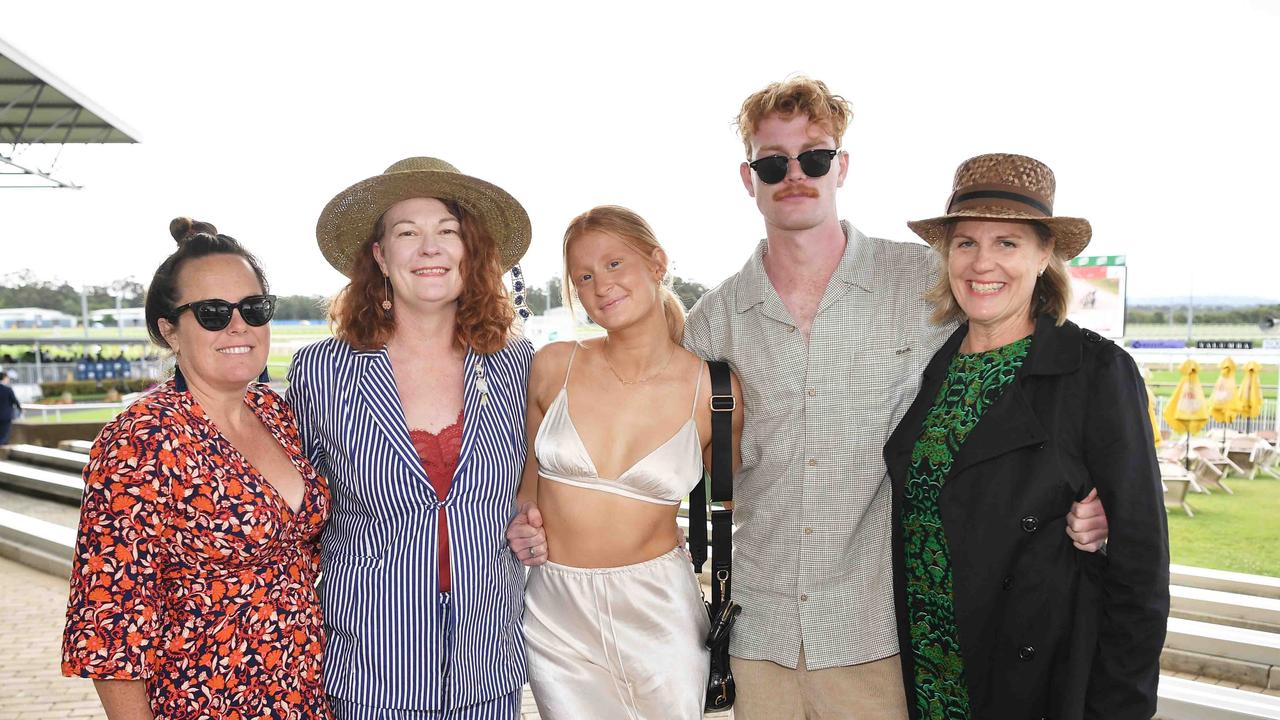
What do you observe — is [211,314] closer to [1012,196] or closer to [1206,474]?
[1012,196]

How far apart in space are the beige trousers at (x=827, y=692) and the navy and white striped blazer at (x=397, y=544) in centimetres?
73

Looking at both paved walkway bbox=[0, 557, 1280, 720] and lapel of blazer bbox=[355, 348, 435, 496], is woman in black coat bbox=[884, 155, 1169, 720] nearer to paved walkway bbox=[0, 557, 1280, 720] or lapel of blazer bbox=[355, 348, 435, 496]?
lapel of blazer bbox=[355, 348, 435, 496]

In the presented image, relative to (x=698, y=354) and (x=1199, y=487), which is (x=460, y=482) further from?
(x=1199, y=487)

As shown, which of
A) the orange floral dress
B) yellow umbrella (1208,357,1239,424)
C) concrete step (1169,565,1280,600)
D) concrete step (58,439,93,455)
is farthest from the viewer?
concrete step (58,439,93,455)

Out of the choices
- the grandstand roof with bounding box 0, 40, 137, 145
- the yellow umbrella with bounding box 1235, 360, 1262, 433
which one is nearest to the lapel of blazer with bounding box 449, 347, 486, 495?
the grandstand roof with bounding box 0, 40, 137, 145

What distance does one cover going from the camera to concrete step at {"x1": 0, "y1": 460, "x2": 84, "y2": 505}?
10188 mm

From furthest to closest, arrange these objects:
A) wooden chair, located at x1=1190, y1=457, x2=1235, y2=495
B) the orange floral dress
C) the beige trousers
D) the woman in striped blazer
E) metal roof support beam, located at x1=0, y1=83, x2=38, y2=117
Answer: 1. wooden chair, located at x1=1190, y1=457, x2=1235, y2=495
2. metal roof support beam, located at x1=0, y1=83, x2=38, y2=117
3. the beige trousers
4. the woman in striped blazer
5. the orange floral dress

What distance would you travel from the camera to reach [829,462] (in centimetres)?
234

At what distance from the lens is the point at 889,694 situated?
90.9 inches

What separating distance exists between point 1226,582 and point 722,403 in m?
6.10

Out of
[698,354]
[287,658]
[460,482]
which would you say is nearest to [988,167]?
[698,354]

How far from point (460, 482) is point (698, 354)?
91 centimetres

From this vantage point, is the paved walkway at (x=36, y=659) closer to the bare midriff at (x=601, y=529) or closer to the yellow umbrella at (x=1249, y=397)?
the bare midriff at (x=601, y=529)

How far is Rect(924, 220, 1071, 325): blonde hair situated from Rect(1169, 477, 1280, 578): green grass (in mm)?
7675
